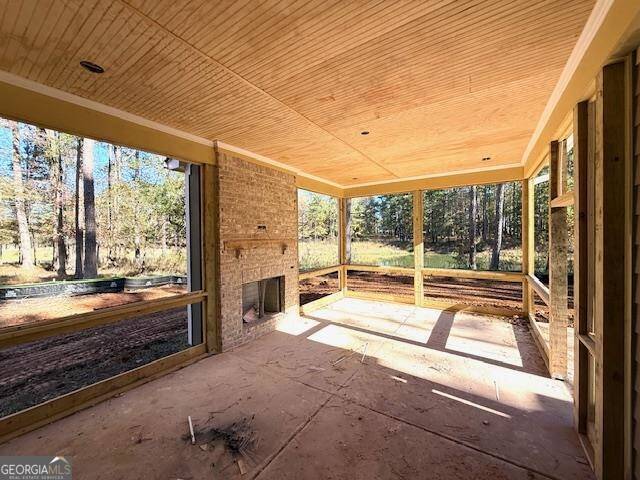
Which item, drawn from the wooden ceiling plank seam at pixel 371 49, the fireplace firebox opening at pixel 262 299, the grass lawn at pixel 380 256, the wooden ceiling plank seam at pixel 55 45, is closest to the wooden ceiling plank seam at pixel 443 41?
Answer: the wooden ceiling plank seam at pixel 371 49

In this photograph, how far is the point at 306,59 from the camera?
1.91 metres

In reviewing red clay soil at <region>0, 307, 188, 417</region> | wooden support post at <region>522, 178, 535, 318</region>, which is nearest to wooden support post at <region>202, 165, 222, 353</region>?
red clay soil at <region>0, 307, 188, 417</region>

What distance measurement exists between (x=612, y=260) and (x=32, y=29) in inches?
153

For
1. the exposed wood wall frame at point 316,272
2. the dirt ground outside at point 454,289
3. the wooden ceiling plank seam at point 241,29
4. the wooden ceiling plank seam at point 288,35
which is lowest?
the dirt ground outside at point 454,289

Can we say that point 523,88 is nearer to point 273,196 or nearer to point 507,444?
point 507,444

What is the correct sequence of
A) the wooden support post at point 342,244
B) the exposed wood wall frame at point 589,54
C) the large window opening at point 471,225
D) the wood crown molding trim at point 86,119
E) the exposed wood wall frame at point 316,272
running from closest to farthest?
the exposed wood wall frame at point 589,54 → the wood crown molding trim at point 86,119 → the exposed wood wall frame at point 316,272 → the wooden support post at point 342,244 → the large window opening at point 471,225

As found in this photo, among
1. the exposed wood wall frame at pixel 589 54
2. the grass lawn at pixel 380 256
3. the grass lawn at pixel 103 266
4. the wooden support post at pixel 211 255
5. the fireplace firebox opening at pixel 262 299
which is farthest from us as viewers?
the grass lawn at pixel 380 256

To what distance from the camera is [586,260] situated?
1.93 m

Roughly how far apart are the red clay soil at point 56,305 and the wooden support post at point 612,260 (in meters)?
5.59

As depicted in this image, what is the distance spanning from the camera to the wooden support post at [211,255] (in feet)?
11.6

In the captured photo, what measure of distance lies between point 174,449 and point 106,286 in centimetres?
700

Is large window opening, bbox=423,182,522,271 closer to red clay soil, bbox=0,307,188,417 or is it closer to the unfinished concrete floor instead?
the unfinished concrete floor

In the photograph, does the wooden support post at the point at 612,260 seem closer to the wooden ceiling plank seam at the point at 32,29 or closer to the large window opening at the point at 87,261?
the wooden ceiling plank seam at the point at 32,29

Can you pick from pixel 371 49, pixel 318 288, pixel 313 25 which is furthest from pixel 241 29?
pixel 318 288
